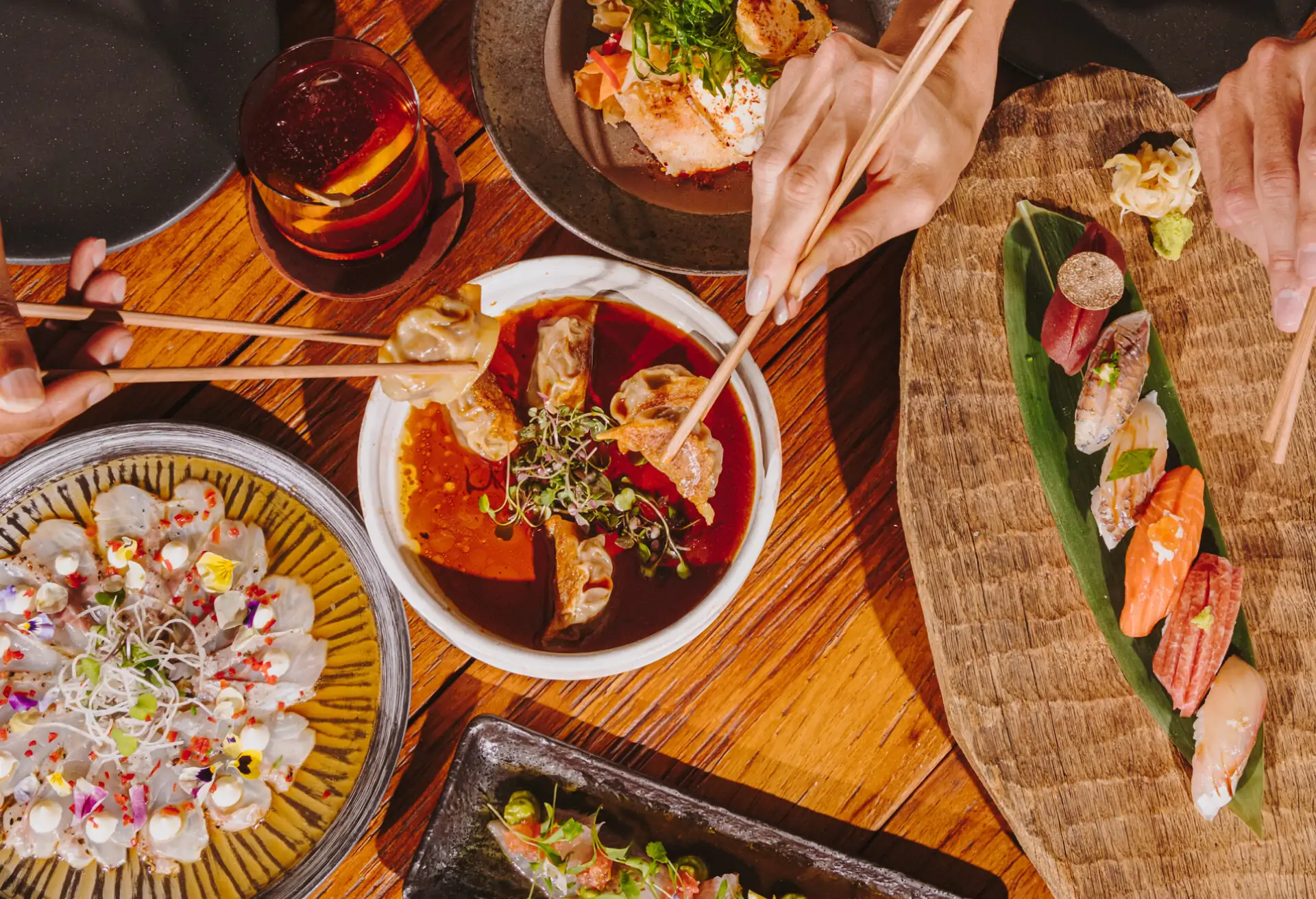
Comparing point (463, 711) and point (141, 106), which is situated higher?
point (141, 106)

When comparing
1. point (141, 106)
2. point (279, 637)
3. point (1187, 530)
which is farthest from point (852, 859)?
point (141, 106)

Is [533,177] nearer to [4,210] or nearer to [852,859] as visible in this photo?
[4,210]

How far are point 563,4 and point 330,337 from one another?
110 cm

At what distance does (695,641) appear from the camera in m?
2.38

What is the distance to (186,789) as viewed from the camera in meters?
2.22

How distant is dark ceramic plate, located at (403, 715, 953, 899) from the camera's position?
2281mm

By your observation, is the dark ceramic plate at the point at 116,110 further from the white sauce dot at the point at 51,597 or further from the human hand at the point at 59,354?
the white sauce dot at the point at 51,597

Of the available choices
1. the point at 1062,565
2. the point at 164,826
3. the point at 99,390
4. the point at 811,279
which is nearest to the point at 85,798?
the point at 164,826

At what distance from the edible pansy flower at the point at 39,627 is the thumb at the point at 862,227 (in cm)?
197

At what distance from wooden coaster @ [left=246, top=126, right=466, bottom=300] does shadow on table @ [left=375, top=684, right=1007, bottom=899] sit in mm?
1021

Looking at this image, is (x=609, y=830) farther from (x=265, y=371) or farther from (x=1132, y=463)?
(x=1132, y=463)

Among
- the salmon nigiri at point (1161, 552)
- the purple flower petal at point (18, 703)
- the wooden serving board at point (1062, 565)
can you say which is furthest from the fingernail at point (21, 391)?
the salmon nigiri at point (1161, 552)

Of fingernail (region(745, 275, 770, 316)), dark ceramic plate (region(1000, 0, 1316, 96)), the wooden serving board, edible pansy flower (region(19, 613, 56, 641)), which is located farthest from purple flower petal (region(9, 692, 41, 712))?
dark ceramic plate (region(1000, 0, 1316, 96))

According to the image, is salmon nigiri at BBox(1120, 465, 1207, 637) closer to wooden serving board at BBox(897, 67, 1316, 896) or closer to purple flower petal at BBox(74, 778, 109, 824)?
wooden serving board at BBox(897, 67, 1316, 896)
